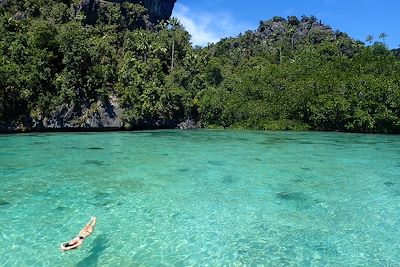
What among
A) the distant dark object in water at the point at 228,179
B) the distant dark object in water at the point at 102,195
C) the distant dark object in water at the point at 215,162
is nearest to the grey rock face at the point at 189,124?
the distant dark object in water at the point at 215,162

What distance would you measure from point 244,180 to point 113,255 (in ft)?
23.5

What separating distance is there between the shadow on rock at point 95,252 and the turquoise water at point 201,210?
0.02 meters

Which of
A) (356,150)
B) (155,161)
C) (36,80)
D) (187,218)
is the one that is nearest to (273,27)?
(36,80)

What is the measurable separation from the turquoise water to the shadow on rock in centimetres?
2

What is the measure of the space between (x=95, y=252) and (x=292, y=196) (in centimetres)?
642

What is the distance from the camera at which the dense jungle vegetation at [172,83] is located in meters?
34.4

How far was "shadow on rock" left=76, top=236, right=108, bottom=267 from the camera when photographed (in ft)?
22.0

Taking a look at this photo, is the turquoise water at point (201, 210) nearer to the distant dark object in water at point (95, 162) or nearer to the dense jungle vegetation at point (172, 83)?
the distant dark object in water at point (95, 162)

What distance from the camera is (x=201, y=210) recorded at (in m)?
9.98

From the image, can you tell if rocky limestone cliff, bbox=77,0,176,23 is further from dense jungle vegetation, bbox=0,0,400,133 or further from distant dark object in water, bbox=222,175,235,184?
distant dark object in water, bbox=222,175,235,184

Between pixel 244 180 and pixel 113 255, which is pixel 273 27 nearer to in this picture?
pixel 244 180

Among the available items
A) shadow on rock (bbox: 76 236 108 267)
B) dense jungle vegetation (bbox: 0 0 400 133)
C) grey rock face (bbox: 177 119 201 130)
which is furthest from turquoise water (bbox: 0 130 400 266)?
grey rock face (bbox: 177 119 201 130)

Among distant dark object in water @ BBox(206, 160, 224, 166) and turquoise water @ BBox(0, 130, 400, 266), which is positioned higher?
distant dark object in water @ BBox(206, 160, 224, 166)

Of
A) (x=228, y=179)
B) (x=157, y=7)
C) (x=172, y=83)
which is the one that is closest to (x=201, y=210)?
(x=228, y=179)
